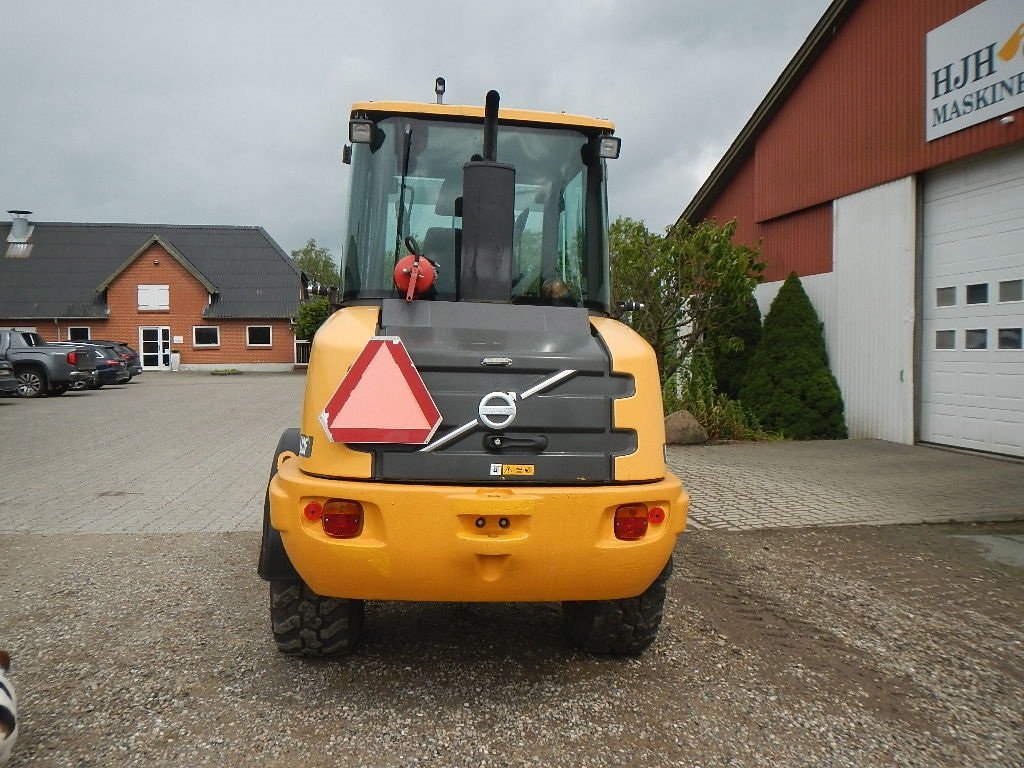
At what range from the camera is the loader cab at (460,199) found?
4086 millimetres

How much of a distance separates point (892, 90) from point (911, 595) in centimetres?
868

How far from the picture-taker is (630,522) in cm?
329

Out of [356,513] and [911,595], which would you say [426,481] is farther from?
[911,595]

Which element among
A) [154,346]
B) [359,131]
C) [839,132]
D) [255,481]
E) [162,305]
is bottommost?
[255,481]

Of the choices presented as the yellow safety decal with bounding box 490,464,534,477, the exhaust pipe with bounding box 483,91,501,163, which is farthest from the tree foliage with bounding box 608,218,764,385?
the yellow safety decal with bounding box 490,464,534,477

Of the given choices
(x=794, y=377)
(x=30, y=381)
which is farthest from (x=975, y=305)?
(x=30, y=381)

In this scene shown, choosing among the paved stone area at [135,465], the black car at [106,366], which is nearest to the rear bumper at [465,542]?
the paved stone area at [135,465]

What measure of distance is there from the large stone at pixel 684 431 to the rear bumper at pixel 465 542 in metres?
9.00

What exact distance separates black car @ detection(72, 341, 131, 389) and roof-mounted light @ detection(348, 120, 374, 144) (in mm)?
21100

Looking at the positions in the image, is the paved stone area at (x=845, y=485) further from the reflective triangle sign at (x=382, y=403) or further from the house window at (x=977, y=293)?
the reflective triangle sign at (x=382, y=403)

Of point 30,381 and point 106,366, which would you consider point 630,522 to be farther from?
point 106,366

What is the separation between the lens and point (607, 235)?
4340 millimetres

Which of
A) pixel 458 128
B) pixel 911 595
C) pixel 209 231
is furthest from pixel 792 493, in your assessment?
pixel 209 231

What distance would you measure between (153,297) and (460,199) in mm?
42928
